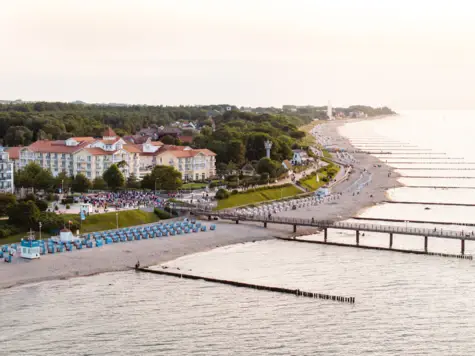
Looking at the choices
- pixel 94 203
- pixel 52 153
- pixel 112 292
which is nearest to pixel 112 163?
pixel 52 153

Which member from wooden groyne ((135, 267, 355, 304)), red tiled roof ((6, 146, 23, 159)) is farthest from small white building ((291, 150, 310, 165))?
wooden groyne ((135, 267, 355, 304))

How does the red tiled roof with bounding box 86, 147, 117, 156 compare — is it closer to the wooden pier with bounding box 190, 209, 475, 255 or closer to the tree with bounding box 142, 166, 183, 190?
the tree with bounding box 142, 166, 183, 190

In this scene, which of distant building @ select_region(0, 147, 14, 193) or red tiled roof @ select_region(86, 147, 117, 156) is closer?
distant building @ select_region(0, 147, 14, 193)

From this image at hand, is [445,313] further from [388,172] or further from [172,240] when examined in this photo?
[388,172]

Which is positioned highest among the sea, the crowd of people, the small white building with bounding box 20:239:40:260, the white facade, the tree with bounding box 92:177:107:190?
the white facade

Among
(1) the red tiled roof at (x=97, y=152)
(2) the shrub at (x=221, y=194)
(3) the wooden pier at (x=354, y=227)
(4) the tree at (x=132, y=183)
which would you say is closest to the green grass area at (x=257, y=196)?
(2) the shrub at (x=221, y=194)
